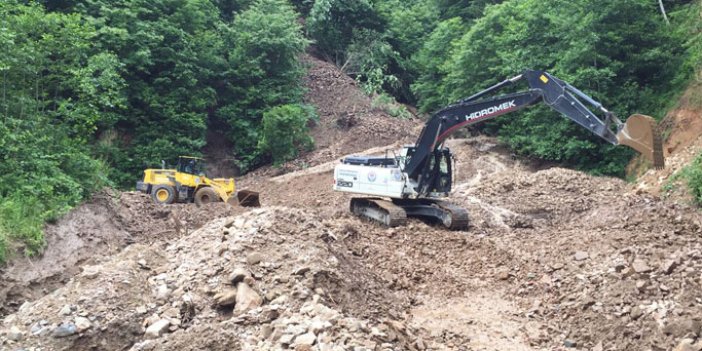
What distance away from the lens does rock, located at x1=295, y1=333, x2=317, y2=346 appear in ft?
19.0

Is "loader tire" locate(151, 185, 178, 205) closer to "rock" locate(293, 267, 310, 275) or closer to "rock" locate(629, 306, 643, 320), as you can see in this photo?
"rock" locate(293, 267, 310, 275)

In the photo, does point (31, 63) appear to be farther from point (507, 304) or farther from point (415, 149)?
point (507, 304)

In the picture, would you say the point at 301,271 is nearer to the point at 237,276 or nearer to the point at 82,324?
the point at 237,276

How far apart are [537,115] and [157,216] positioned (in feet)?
42.9

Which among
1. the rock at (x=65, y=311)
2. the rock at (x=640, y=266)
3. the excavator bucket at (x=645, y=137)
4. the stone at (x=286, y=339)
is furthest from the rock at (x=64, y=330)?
the excavator bucket at (x=645, y=137)

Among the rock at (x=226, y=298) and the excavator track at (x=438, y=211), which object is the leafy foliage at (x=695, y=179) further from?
the rock at (x=226, y=298)

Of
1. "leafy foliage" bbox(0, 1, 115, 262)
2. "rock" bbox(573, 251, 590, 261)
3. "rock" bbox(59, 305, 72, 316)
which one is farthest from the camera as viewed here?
"leafy foliage" bbox(0, 1, 115, 262)

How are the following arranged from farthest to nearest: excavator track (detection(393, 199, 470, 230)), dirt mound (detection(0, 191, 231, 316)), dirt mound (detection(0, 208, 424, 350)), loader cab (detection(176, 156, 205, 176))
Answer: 1. loader cab (detection(176, 156, 205, 176))
2. excavator track (detection(393, 199, 470, 230))
3. dirt mound (detection(0, 191, 231, 316))
4. dirt mound (detection(0, 208, 424, 350))

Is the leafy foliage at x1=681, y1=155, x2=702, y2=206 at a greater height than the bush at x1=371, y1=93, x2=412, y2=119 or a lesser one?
lesser

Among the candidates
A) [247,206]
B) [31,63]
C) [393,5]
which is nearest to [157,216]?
[247,206]

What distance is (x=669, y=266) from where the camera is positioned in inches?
301

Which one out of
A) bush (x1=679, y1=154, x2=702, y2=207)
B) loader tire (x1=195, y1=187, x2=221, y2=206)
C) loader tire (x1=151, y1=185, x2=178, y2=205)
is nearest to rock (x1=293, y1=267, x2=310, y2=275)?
bush (x1=679, y1=154, x2=702, y2=207)

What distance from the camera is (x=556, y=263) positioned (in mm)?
9414

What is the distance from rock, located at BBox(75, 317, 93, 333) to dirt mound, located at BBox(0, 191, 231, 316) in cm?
265
